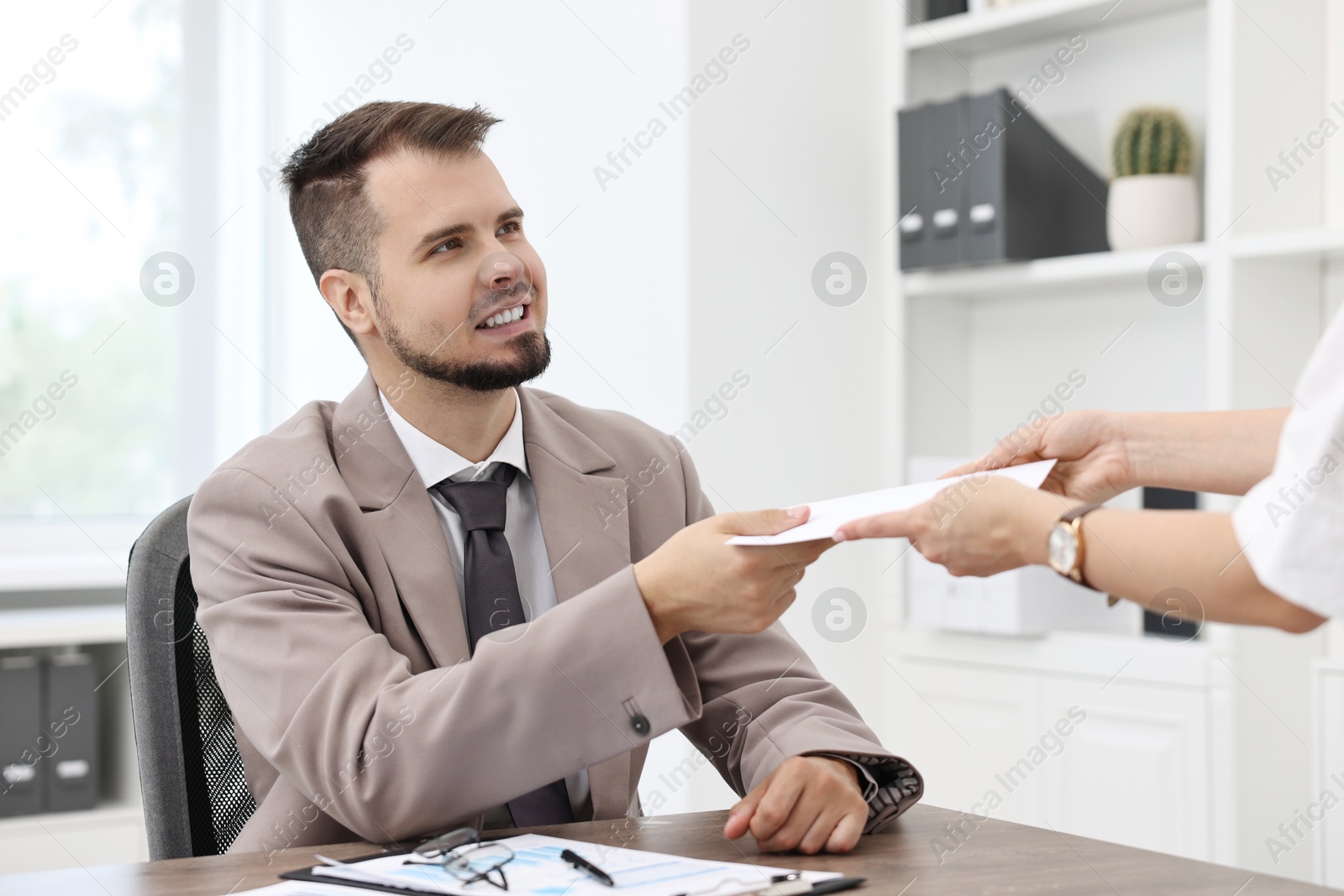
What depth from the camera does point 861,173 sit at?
285cm

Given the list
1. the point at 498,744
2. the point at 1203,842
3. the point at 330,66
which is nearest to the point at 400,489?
the point at 498,744

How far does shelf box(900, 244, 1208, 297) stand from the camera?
2.45 meters

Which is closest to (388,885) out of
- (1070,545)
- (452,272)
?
(1070,545)

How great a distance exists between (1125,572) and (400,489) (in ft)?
2.51

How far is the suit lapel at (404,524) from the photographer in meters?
1.29

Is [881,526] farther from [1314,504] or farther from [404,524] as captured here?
[404,524]

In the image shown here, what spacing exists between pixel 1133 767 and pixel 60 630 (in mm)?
2082

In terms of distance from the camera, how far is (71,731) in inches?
97.0

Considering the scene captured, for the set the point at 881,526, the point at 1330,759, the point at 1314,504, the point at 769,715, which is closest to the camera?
the point at 1314,504

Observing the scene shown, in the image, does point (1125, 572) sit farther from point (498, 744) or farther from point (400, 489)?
point (400, 489)

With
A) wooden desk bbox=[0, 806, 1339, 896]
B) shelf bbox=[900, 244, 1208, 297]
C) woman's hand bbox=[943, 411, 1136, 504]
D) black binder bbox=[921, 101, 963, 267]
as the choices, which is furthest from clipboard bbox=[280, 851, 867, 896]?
black binder bbox=[921, 101, 963, 267]

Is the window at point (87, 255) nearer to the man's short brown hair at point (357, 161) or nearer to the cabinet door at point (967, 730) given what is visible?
the man's short brown hair at point (357, 161)

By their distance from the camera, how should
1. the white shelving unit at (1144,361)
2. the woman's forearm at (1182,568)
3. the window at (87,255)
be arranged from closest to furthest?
the woman's forearm at (1182,568) < the white shelving unit at (1144,361) < the window at (87,255)

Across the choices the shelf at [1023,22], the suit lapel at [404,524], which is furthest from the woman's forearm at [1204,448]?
the shelf at [1023,22]
